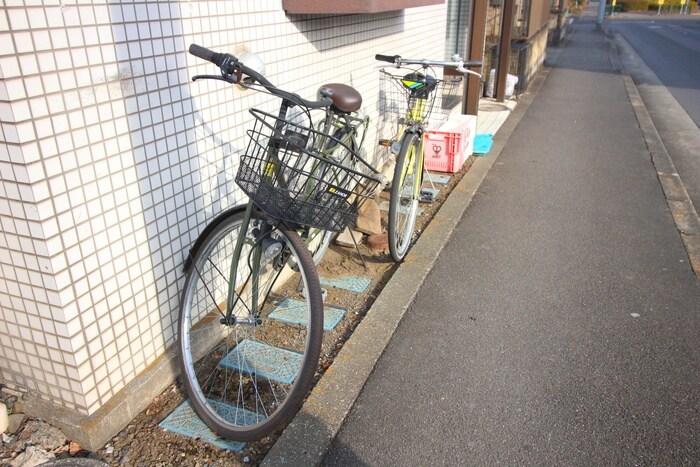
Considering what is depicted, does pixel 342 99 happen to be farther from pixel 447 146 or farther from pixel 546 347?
pixel 447 146

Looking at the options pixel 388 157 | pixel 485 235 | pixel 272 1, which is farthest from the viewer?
pixel 388 157

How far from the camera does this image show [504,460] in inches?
95.0

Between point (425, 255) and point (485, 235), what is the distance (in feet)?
2.60

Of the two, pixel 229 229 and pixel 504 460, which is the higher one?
pixel 229 229

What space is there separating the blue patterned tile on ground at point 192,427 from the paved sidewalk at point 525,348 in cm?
26

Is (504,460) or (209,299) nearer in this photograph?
(504,460)

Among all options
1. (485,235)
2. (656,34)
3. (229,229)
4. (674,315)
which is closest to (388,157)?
(485,235)

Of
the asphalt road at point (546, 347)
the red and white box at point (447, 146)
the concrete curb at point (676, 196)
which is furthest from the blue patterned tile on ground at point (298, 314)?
the red and white box at point (447, 146)

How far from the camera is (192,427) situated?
2564 millimetres

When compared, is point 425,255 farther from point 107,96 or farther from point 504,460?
point 107,96

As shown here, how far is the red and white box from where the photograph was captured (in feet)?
20.2

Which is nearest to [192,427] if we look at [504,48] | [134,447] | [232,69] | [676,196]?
[134,447]

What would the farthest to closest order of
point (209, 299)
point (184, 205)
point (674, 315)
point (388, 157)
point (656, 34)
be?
point (656, 34) → point (388, 157) → point (674, 315) → point (209, 299) → point (184, 205)

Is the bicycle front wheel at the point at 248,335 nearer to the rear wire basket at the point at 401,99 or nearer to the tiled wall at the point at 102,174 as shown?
→ the tiled wall at the point at 102,174
